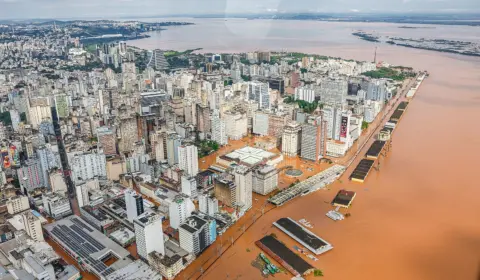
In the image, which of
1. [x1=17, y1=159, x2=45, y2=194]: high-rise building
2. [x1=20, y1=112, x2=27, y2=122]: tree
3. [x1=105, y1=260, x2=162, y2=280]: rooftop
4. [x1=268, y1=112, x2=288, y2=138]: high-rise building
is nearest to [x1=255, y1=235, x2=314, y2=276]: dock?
[x1=105, y1=260, x2=162, y2=280]: rooftop

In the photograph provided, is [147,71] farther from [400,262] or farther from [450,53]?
[450,53]

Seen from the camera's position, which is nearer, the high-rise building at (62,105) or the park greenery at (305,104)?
the high-rise building at (62,105)

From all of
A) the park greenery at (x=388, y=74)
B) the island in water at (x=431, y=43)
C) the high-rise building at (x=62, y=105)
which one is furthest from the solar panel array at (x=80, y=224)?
the island in water at (x=431, y=43)

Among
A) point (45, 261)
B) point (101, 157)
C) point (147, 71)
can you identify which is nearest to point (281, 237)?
point (45, 261)

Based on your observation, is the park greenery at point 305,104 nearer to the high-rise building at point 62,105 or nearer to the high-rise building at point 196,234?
the high-rise building at point 62,105

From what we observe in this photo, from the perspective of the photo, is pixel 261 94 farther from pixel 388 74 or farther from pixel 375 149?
pixel 388 74

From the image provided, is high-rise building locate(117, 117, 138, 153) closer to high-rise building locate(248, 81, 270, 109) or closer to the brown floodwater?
the brown floodwater
